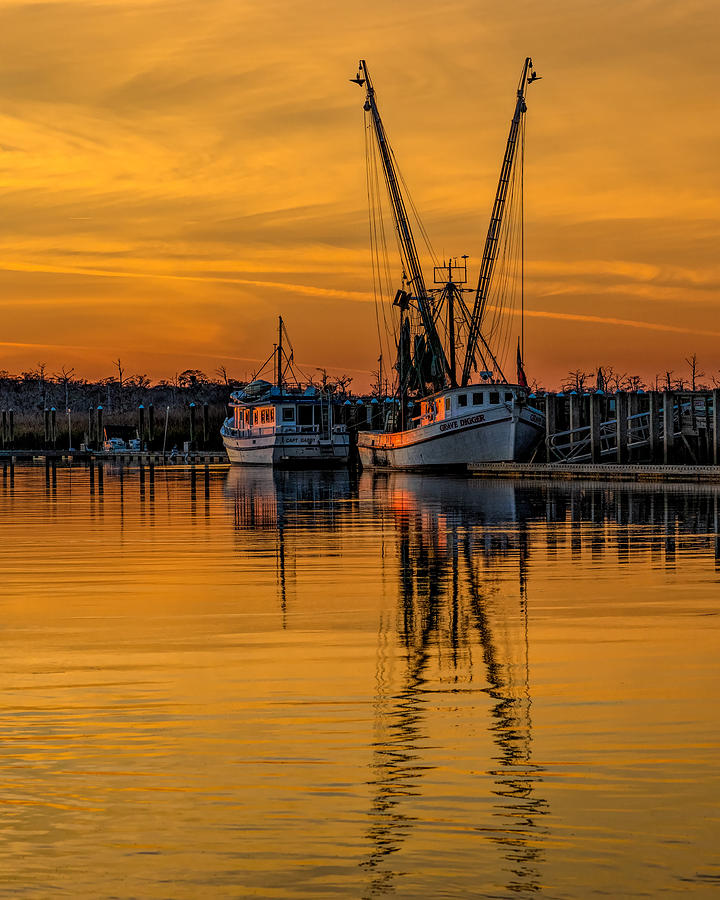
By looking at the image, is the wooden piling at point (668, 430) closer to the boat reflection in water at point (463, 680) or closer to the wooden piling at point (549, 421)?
the wooden piling at point (549, 421)

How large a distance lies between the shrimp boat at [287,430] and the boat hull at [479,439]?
21.5 meters

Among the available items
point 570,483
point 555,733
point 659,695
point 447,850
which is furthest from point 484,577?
point 570,483

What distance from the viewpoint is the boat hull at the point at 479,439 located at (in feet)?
265

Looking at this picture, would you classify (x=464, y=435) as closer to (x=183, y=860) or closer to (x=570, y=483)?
(x=570, y=483)

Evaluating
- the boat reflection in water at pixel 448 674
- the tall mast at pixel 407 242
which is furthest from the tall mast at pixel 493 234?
the boat reflection in water at pixel 448 674

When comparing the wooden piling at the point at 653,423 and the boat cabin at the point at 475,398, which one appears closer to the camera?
the wooden piling at the point at 653,423

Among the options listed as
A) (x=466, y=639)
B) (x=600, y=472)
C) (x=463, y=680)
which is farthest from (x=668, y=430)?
(x=463, y=680)

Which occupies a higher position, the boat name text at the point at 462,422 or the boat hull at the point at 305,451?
the boat name text at the point at 462,422

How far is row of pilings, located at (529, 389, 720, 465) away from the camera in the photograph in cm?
6938

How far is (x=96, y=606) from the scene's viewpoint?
811 inches

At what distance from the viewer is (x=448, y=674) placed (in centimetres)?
1457

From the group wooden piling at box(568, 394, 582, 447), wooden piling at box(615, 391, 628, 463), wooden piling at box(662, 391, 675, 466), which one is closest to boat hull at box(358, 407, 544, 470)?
wooden piling at box(568, 394, 582, 447)

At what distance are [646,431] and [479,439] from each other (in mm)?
11835

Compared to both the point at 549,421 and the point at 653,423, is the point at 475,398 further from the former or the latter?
the point at 653,423
